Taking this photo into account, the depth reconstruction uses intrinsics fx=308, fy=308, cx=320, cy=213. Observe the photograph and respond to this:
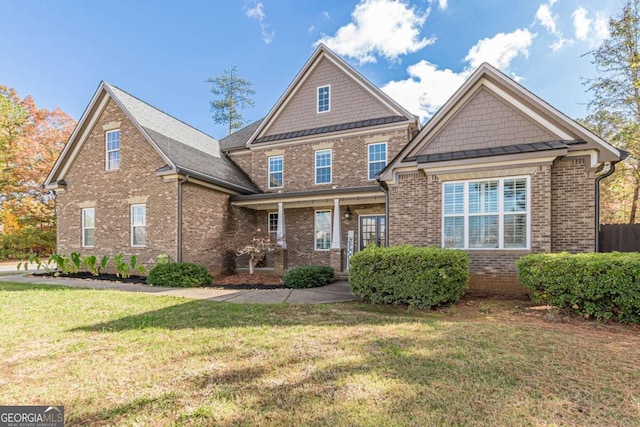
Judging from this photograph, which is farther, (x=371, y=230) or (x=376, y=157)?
(x=376, y=157)

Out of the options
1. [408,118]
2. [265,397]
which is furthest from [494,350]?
[408,118]

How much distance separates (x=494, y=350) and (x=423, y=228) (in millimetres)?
5278

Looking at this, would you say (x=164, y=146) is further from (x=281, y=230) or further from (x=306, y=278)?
(x=306, y=278)

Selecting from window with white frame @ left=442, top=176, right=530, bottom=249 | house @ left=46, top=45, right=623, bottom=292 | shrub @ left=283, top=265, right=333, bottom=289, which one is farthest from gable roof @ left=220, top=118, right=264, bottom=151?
window with white frame @ left=442, top=176, right=530, bottom=249

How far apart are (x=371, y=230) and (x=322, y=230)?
2212 mm

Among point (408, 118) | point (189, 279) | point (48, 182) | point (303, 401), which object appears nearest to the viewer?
point (303, 401)

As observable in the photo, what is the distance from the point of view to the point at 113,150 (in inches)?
523

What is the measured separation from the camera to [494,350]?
4168mm

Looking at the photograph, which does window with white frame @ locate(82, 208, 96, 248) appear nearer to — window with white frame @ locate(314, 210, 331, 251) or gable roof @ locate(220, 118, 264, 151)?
gable roof @ locate(220, 118, 264, 151)

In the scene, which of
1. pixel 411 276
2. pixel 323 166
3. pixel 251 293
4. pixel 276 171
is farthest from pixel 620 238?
pixel 276 171

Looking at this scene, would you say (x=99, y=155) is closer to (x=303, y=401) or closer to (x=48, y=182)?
(x=48, y=182)

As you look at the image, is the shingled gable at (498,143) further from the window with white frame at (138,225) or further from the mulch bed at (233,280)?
the window with white frame at (138,225)

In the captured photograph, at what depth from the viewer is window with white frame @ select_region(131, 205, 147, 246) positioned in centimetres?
1237

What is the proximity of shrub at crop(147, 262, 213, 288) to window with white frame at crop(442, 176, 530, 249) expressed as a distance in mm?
7959
